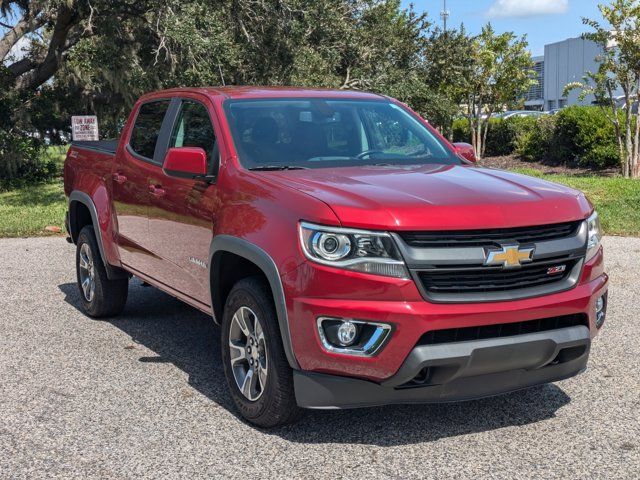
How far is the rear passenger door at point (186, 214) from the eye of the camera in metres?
4.95

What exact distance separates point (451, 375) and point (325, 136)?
1.99 meters

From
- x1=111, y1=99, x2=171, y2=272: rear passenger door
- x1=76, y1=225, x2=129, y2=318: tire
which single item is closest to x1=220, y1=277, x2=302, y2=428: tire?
x1=111, y1=99, x2=171, y2=272: rear passenger door

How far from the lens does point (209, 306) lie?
195 inches

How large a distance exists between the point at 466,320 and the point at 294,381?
0.88 m

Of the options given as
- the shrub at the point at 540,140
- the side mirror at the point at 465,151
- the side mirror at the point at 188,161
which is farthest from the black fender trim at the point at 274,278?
the shrub at the point at 540,140

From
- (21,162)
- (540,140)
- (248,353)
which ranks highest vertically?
(21,162)

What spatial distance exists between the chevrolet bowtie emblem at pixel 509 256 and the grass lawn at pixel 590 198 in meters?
8.06

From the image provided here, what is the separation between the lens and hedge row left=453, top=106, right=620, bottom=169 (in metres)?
21.4

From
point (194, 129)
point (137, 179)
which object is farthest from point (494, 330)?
point (137, 179)

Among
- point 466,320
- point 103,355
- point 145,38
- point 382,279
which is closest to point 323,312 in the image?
point 382,279

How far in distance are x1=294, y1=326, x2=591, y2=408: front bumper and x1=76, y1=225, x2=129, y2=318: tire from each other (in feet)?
10.8

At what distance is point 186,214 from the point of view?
5156 millimetres

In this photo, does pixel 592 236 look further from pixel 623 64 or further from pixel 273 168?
pixel 623 64

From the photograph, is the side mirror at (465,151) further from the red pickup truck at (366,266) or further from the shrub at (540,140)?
the shrub at (540,140)
